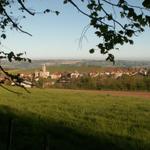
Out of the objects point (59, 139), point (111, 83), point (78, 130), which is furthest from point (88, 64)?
point (59, 139)

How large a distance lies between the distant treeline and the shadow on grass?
36.9 m

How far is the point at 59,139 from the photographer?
16.2 metres

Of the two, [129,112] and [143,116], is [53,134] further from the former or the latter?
[129,112]

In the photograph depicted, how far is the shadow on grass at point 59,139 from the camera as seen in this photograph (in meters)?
14.9

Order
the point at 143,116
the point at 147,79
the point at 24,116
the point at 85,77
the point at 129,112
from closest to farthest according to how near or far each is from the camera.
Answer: the point at 24,116, the point at 143,116, the point at 129,112, the point at 147,79, the point at 85,77

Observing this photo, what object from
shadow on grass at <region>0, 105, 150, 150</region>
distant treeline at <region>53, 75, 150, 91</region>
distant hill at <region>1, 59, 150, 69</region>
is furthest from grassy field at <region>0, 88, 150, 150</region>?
distant treeline at <region>53, 75, 150, 91</region>

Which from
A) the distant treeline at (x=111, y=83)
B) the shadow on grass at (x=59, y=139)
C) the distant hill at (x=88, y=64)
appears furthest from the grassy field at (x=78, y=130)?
the distant treeline at (x=111, y=83)

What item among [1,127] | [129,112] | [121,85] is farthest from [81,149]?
[121,85]

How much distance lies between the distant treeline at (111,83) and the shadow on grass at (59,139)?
36.9 m

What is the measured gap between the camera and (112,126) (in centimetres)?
1983

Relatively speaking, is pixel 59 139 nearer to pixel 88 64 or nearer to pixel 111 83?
pixel 111 83

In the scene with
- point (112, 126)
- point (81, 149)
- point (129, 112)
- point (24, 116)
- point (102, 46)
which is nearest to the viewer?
point (102, 46)

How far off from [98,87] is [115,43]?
169 ft

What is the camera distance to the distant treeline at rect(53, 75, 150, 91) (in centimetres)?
5576
